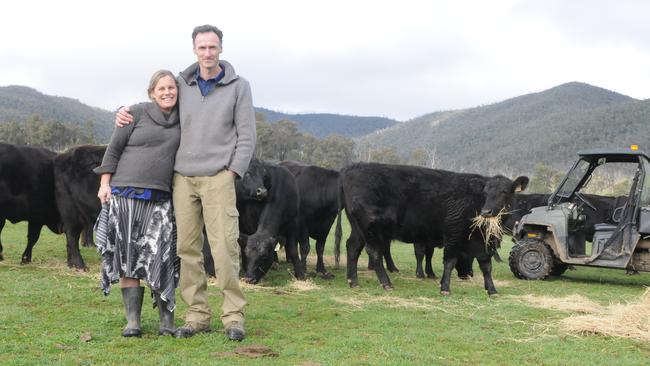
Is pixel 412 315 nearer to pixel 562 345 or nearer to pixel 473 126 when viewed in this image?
pixel 562 345

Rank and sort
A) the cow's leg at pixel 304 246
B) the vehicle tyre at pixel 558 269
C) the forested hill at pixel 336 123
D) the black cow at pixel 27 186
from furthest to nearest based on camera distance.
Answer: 1. the forested hill at pixel 336 123
2. the vehicle tyre at pixel 558 269
3. the cow's leg at pixel 304 246
4. the black cow at pixel 27 186

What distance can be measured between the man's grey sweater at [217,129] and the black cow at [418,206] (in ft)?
13.1

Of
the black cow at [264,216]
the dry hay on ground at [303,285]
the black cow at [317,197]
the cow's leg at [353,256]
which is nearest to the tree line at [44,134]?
the black cow at [317,197]

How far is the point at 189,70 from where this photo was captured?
5.22 metres

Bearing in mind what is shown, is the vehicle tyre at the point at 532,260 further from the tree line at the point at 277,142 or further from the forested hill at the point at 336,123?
the forested hill at the point at 336,123

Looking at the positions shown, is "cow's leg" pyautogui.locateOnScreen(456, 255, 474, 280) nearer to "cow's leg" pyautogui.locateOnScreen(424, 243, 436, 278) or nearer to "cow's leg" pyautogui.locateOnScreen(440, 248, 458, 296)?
"cow's leg" pyautogui.locateOnScreen(424, 243, 436, 278)

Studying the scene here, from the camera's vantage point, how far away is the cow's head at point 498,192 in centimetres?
861

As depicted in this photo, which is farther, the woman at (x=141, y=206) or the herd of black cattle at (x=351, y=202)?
the herd of black cattle at (x=351, y=202)

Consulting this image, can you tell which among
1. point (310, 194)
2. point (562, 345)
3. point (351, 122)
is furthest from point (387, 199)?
point (351, 122)

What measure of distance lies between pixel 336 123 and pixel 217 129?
180 meters

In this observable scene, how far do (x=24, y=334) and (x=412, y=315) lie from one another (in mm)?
3698

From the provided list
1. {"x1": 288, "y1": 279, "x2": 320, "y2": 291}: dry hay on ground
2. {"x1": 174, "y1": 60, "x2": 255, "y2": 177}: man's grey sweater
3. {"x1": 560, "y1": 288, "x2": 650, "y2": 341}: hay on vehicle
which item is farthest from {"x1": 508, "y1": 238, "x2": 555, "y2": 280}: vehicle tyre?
{"x1": 174, "y1": 60, "x2": 255, "y2": 177}: man's grey sweater

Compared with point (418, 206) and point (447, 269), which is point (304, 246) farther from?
point (447, 269)

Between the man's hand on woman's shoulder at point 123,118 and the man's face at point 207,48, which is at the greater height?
the man's face at point 207,48
